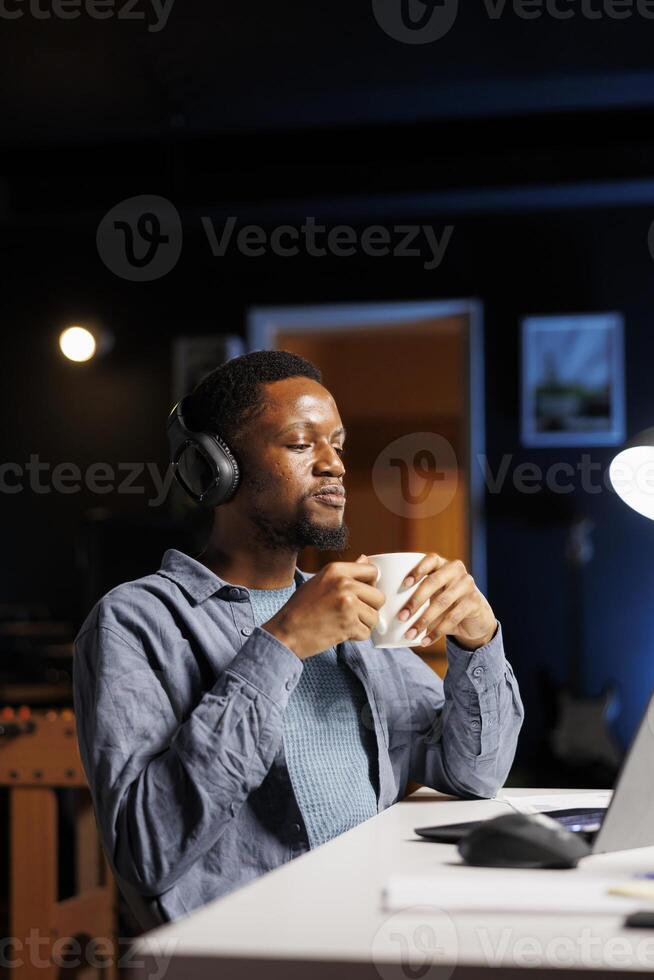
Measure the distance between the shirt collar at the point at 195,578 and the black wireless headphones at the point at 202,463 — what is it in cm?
8

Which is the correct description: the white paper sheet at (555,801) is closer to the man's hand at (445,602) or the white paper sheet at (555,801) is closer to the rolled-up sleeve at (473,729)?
the rolled-up sleeve at (473,729)

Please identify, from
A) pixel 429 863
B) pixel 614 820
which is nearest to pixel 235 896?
pixel 429 863

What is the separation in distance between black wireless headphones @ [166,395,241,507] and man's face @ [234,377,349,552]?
0.03 m

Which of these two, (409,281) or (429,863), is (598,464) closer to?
(409,281)

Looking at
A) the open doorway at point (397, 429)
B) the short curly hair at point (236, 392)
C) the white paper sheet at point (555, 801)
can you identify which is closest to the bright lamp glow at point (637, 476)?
the white paper sheet at point (555, 801)

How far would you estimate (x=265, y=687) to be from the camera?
1.23 metres

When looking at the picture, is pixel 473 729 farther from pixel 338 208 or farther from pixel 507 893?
pixel 338 208

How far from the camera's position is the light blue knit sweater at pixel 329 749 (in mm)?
1372

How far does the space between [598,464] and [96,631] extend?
4.23 m

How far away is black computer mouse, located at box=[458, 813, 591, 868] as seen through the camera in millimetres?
904

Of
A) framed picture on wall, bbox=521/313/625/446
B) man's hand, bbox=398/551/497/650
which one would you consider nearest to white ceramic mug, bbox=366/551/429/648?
man's hand, bbox=398/551/497/650

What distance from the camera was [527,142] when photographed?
4840 mm

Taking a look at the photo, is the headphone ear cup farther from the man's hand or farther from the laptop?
the laptop

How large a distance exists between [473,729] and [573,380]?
4.03 meters
